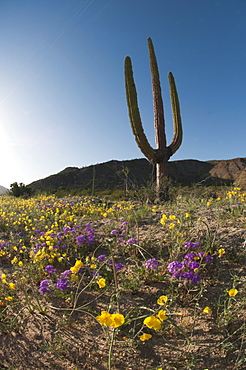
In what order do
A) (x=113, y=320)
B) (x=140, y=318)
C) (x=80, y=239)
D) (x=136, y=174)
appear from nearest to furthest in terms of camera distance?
(x=113, y=320), (x=140, y=318), (x=80, y=239), (x=136, y=174)

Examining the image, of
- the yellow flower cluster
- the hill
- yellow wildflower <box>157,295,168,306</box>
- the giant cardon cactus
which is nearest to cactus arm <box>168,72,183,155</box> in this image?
the giant cardon cactus

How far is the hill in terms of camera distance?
84.3 ft

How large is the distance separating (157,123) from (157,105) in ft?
2.61

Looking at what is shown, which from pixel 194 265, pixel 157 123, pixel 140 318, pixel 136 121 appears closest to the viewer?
pixel 140 318

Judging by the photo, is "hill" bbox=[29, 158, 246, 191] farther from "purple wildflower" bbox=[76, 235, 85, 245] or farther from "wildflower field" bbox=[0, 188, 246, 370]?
"wildflower field" bbox=[0, 188, 246, 370]

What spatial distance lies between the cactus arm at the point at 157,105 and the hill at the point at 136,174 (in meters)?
11.1

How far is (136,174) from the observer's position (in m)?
30.4

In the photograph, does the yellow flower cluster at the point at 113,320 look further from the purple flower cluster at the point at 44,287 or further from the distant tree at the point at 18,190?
the distant tree at the point at 18,190

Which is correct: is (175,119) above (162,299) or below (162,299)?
above

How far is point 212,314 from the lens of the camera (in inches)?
72.0

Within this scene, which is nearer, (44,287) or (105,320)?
(105,320)

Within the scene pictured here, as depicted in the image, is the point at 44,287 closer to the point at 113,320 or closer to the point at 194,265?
the point at 113,320

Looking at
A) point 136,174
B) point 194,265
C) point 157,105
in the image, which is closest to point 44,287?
point 194,265

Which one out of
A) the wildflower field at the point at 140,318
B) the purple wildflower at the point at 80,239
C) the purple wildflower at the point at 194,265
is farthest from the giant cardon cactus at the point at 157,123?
the purple wildflower at the point at 194,265
